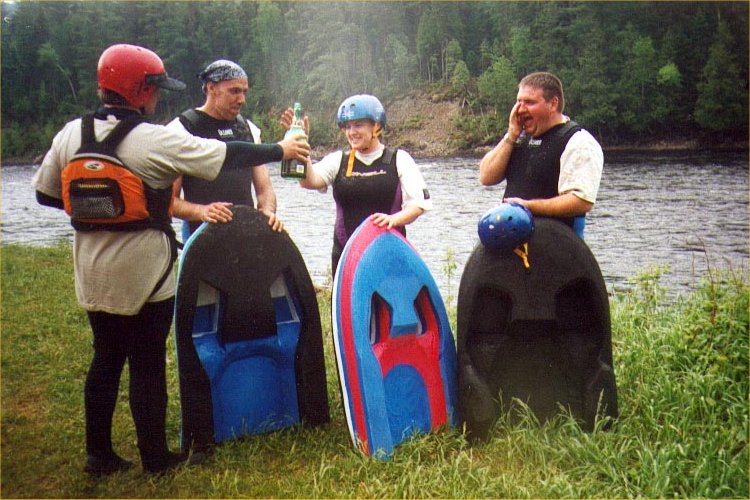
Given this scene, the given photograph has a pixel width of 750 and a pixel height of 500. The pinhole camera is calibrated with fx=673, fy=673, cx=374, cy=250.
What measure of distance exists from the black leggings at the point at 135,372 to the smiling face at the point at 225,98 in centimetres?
120

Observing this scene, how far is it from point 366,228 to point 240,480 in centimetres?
146

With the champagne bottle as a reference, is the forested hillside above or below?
above

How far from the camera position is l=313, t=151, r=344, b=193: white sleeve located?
4.11 metres

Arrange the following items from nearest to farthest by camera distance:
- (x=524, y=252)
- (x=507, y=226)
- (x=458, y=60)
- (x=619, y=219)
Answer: (x=507, y=226)
(x=524, y=252)
(x=619, y=219)
(x=458, y=60)

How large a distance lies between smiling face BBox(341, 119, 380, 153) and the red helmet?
1.22 metres

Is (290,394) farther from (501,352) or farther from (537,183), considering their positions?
(537,183)

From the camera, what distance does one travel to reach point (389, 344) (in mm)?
3674

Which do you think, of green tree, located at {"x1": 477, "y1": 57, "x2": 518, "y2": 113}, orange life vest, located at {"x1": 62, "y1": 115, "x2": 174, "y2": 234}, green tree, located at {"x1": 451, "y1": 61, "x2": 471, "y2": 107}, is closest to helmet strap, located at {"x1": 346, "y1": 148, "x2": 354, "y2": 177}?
orange life vest, located at {"x1": 62, "y1": 115, "x2": 174, "y2": 234}

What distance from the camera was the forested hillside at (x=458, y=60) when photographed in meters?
28.5

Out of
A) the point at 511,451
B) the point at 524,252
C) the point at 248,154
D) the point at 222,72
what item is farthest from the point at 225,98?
the point at 511,451

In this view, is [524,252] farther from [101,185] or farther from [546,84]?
[101,185]

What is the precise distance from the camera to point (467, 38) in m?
30.2

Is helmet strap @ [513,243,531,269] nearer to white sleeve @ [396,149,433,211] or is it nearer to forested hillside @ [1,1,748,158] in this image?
white sleeve @ [396,149,433,211]

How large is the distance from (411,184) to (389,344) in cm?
100
